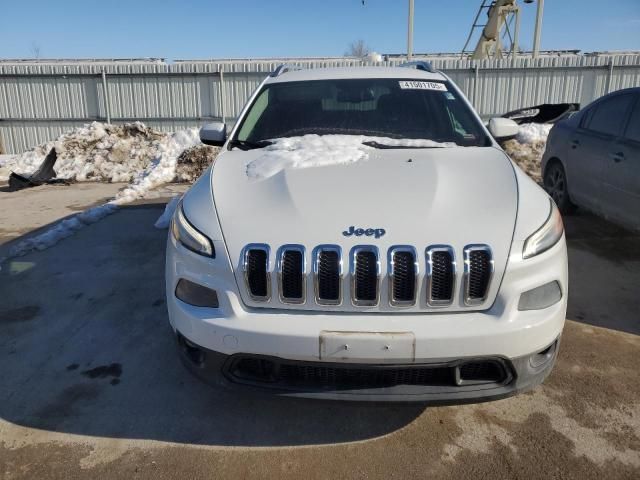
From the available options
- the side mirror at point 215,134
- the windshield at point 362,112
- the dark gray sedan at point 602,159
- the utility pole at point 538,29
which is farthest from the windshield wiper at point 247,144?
the utility pole at point 538,29

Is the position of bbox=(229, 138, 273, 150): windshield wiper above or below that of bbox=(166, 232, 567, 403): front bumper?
above

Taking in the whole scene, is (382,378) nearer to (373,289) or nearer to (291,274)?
(373,289)

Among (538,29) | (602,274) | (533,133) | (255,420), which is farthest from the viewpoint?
(538,29)

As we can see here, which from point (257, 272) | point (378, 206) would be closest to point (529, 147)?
point (378, 206)

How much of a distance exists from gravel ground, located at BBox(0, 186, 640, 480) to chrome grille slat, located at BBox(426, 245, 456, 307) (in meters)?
0.58

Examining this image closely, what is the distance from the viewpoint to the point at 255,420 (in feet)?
8.71

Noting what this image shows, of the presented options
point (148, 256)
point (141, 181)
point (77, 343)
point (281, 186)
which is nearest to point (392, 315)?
point (281, 186)

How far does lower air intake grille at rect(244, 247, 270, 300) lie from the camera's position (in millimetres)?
2203

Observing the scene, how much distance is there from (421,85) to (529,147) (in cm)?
829

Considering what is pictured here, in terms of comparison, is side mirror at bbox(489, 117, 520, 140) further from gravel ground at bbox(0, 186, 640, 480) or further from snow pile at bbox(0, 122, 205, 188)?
snow pile at bbox(0, 122, 205, 188)

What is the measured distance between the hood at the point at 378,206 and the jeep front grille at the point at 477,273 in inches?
1.1

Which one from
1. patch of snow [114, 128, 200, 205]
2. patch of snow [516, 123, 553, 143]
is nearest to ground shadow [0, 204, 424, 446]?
patch of snow [114, 128, 200, 205]

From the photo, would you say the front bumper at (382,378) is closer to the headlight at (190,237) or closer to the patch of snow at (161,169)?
the headlight at (190,237)

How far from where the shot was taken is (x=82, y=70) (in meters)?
15.1
